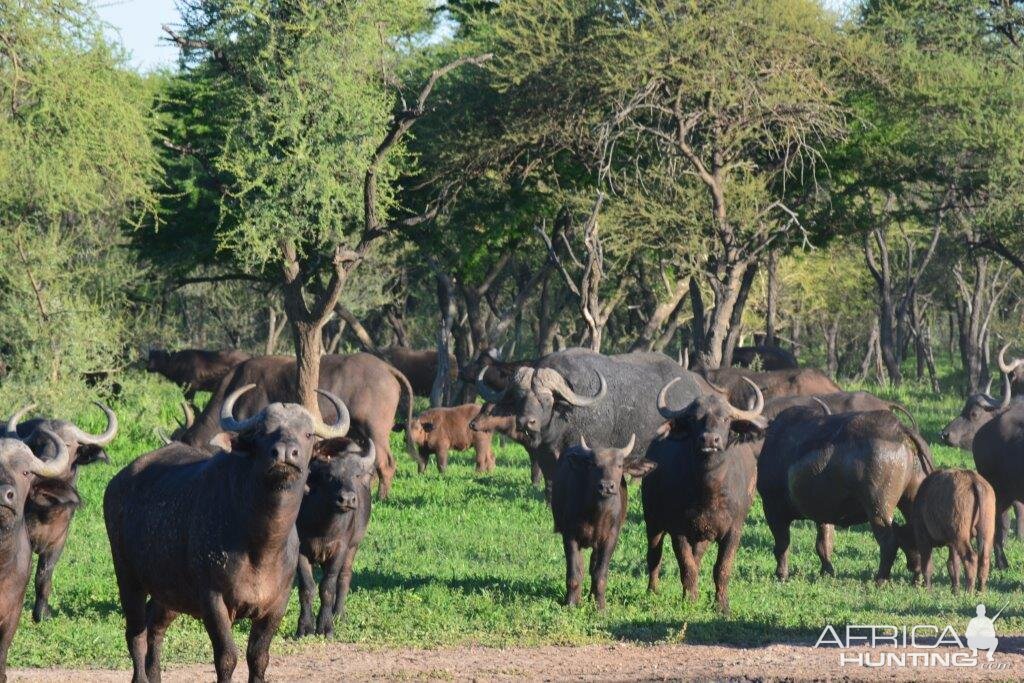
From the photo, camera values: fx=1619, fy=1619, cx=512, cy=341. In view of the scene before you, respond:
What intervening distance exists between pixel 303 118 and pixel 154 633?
41.8 feet

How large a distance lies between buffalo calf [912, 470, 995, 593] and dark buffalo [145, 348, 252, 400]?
21.9 meters

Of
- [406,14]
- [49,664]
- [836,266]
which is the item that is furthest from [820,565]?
[836,266]

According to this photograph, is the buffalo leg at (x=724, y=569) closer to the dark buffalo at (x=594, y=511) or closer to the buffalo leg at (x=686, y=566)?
the buffalo leg at (x=686, y=566)

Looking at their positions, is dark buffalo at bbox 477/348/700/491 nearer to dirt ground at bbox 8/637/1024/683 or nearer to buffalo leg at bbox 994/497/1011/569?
buffalo leg at bbox 994/497/1011/569

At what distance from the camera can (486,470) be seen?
2097 centimetres

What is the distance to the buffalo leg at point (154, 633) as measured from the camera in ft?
30.5

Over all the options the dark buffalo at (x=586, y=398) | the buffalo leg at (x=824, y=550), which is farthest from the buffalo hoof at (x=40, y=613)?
the buffalo leg at (x=824, y=550)

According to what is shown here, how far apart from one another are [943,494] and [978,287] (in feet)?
88.4

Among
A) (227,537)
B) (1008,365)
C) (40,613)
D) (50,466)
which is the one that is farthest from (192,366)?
(227,537)

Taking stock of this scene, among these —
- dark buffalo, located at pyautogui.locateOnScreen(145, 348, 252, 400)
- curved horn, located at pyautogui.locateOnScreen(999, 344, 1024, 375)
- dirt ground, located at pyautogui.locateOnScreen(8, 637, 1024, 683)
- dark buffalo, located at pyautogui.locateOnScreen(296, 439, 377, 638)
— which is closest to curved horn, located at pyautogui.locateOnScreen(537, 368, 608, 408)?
dark buffalo, located at pyautogui.locateOnScreen(296, 439, 377, 638)

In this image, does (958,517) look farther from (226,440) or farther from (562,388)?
(226,440)

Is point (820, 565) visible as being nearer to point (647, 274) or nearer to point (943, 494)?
point (943, 494)

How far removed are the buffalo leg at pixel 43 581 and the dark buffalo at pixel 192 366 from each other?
21457 mm

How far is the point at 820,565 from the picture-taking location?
14.7 m
